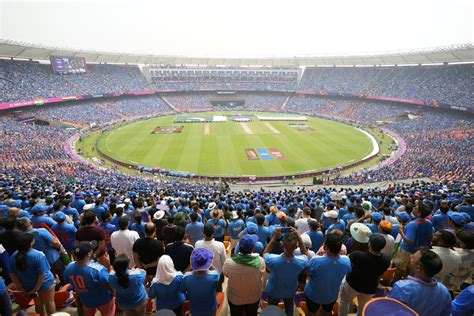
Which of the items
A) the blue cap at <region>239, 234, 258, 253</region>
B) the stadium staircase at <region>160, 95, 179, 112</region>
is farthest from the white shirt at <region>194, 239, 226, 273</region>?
the stadium staircase at <region>160, 95, 179, 112</region>

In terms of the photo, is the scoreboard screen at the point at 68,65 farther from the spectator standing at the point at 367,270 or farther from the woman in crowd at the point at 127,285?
the spectator standing at the point at 367,270

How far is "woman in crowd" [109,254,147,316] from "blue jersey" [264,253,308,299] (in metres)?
2.28

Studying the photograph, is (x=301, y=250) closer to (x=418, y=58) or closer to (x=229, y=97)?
(x=418, y=58)

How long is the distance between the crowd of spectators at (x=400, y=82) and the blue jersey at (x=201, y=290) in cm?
6477

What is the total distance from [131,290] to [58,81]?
80.3 metres

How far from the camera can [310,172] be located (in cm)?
3391

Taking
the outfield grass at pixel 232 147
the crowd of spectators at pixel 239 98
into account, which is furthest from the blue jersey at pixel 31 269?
the crowd of spectators at pixel 239 98

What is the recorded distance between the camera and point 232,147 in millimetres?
44406

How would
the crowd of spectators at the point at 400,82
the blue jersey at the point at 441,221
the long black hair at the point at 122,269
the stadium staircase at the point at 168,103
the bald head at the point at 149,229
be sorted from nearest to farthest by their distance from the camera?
the long black hair at the point at 122,269 < the bald head at the point at 149,229 < the blue jersey at the point at 441,221 < the crowd of spectators at the point at 400,82 < the stadium staircase at the point at 168,103

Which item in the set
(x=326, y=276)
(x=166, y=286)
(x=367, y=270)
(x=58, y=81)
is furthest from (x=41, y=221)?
(x=58, y=81)

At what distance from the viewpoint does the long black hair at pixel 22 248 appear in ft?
16.6

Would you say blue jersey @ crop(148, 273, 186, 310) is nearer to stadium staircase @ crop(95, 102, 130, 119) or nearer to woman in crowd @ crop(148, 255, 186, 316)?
woman in crowd @ crop(148, 255, 186, 316)

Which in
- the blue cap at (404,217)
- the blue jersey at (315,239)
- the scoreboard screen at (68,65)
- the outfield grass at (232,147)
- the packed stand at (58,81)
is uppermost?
the scoreboard screen at (68,65)

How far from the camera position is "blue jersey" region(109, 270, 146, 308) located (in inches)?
182
